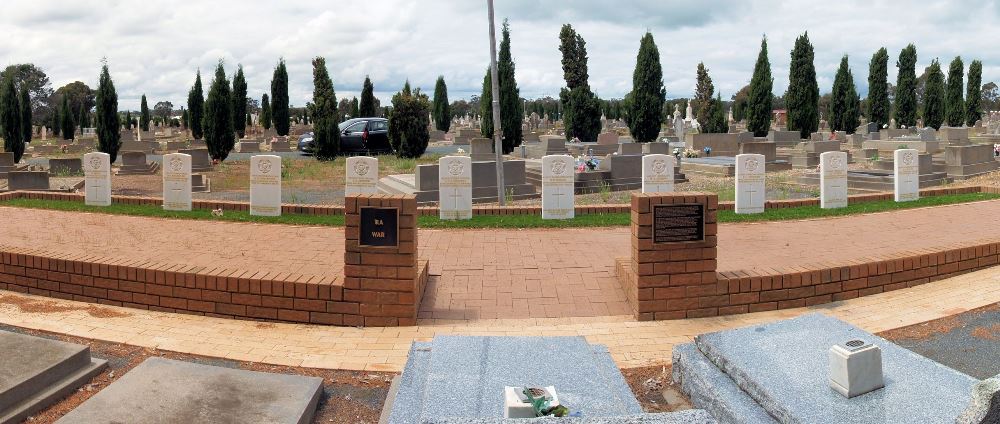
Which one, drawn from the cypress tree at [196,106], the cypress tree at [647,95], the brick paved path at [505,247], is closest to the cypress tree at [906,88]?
the cypress tree at [647,95]

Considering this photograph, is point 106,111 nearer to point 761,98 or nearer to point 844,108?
point 761,98

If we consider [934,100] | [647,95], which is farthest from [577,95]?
[934,100]

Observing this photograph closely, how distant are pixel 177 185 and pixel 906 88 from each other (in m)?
40.2

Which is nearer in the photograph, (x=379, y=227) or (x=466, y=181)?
(x=379, y=227)

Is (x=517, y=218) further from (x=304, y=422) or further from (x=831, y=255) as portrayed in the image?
(x=304, y=422)

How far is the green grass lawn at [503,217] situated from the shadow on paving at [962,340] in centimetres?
→ 470

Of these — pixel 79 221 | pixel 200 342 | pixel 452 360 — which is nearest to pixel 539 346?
pixel 452 360

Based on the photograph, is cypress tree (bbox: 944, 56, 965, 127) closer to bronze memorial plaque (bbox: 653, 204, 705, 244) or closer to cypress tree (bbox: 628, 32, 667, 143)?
cypress tree (bbox: 628, 32, 667, 143)

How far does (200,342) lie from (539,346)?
242 centimetres

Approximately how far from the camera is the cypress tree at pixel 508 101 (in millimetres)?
27719

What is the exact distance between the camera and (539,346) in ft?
12.8

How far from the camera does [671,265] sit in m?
5.52

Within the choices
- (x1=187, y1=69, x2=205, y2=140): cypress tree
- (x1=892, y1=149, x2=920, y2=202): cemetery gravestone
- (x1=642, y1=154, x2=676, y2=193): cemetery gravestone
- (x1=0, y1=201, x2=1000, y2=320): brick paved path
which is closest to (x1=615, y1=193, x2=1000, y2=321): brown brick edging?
(x1=0, y1=201, x2=1000, y2=320): brick paved path

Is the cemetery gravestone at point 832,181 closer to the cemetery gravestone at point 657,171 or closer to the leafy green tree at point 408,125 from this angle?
the cemetery gravestone at point 657,171
